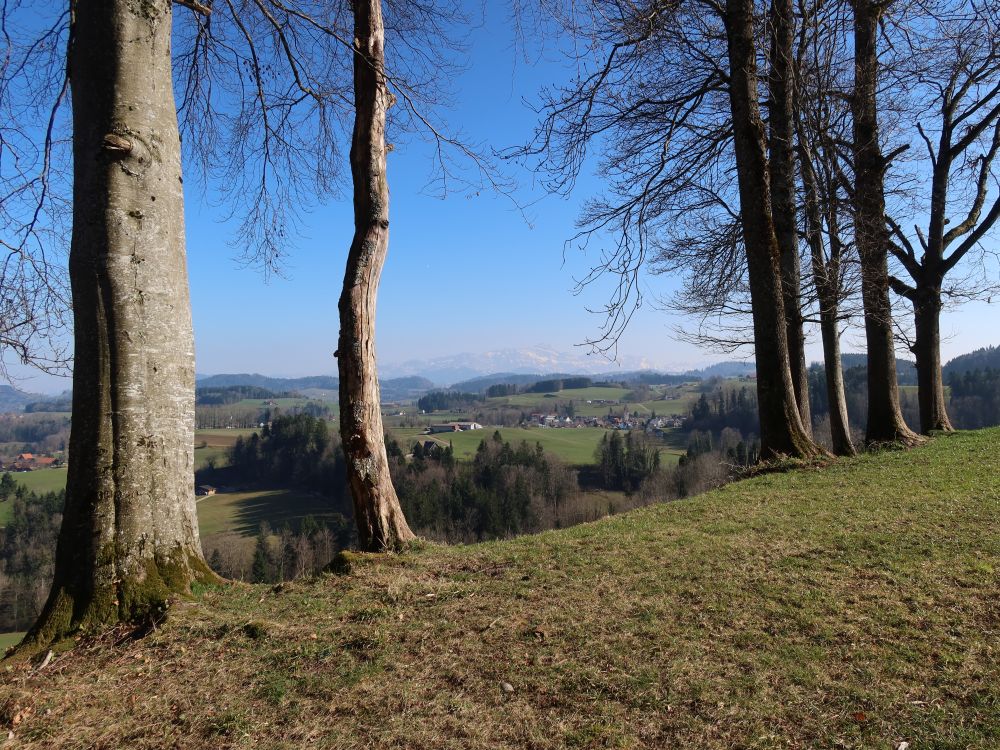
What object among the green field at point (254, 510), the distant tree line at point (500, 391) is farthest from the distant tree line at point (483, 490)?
the distant tree line at point (500, 391)

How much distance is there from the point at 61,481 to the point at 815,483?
56047mm

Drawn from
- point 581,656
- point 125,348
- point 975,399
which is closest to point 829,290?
point 581,656

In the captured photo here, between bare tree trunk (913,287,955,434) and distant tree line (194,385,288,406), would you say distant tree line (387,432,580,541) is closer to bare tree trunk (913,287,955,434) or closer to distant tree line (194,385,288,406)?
bare tree trunk (913,287,955,434)

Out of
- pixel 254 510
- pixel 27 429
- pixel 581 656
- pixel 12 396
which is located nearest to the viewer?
pixel 581 656

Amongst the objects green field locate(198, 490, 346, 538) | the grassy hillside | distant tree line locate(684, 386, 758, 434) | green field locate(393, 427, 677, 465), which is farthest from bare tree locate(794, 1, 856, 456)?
distant tree line locate(684, 386, 758, 434)

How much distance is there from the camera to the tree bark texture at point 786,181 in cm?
912

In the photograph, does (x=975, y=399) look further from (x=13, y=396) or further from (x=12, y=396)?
(x=12, y=396)

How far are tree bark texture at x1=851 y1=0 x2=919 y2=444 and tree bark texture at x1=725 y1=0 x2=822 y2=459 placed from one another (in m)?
2.38

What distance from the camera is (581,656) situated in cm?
291

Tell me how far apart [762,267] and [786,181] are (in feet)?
7.70

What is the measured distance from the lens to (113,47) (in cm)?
388

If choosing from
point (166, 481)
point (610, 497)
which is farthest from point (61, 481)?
point (166, 481)

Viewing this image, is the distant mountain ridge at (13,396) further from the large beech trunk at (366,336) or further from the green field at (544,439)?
the green field at (544,439)

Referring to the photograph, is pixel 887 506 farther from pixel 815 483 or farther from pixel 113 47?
pixel 113 47
